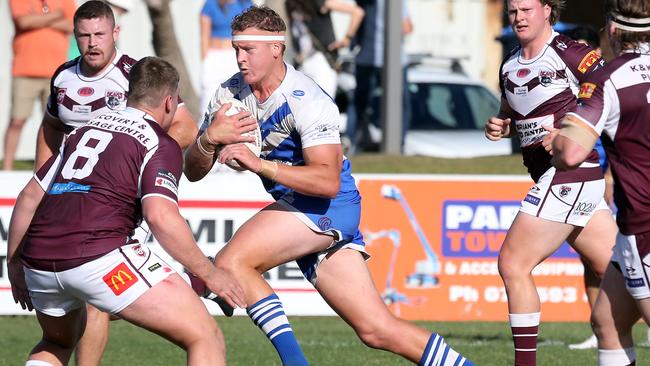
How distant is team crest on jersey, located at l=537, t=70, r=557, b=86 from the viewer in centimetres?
764

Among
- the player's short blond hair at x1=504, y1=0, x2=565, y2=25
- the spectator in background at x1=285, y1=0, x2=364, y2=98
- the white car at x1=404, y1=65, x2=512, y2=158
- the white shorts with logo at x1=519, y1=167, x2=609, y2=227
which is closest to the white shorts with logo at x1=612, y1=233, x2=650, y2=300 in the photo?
the white shorts with logo at x1=519, y1=167, x2=609, y2=227

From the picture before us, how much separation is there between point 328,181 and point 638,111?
175cm

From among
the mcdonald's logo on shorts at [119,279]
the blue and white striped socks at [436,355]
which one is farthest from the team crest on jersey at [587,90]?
the mcdonald's logo on shorts at [119,279]

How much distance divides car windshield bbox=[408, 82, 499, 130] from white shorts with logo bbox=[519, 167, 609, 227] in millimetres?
9591

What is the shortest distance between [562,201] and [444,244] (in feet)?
14.6

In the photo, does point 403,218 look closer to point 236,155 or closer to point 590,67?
point 590,67

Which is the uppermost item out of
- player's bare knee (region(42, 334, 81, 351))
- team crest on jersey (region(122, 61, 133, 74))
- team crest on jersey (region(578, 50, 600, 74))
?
team crest on jersey (region(578, 50, 600, 74))

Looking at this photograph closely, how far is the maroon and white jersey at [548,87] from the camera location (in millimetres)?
7609

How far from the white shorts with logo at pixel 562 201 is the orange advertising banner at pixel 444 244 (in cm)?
428

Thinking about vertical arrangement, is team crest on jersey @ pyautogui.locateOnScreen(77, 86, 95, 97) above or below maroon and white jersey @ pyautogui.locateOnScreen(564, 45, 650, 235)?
below

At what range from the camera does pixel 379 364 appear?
359 inches

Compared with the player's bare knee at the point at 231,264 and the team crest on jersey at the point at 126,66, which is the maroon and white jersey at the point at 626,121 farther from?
the team crest on jersey at the point at 126,66

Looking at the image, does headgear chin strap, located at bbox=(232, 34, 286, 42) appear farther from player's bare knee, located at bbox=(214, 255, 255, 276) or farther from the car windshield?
the car windshield

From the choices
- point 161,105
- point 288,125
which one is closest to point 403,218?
point 288,125
